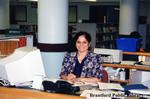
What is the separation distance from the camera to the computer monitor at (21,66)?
271 centimetres

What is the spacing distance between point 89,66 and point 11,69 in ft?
4.35

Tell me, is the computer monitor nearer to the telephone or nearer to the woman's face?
the telephone

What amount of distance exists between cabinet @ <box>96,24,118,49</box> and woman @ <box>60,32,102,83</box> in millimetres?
6981

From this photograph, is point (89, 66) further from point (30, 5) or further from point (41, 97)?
point (30, 5)

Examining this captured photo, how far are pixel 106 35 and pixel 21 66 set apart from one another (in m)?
9.17

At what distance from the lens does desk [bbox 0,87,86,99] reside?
2.34m

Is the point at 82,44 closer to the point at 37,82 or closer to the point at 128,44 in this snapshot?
the point at 37,82

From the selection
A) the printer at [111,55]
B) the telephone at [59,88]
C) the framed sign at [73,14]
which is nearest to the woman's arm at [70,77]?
the telephone at [59,88]

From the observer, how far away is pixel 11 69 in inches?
107

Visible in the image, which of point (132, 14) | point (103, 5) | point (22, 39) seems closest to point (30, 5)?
point (103, 5)

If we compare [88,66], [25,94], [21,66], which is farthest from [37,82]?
[88,66]

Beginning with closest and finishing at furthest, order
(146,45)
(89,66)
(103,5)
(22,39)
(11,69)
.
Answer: (11,69) < (89,66) < (22,39) < (146,45) < (103,5)

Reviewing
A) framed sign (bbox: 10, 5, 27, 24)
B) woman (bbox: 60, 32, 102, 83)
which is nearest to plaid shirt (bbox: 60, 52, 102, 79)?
woman (bbox: 60, 32, 102, 83)

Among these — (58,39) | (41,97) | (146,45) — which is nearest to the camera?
(41,97)
